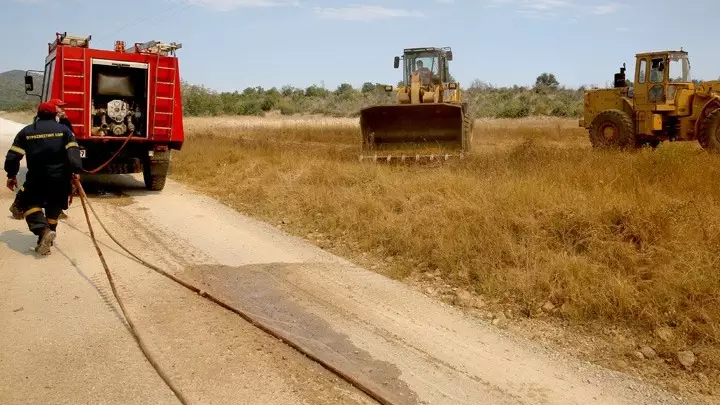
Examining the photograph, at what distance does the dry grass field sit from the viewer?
471 centimetres

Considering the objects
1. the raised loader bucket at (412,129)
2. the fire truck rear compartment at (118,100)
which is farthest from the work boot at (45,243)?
the raised loader bucket at (412,129)

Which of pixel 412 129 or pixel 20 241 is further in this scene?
pixel 412 129

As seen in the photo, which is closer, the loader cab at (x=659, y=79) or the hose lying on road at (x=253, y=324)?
the hose lying on road at (x=253, y=324)

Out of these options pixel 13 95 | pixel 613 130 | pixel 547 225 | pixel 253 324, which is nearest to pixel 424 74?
pixel 613 130

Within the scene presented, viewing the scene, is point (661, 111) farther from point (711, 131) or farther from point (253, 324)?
point (253, 324)

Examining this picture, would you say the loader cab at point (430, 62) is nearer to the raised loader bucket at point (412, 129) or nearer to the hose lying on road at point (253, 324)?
the raised loader bucket at point (412, 129)

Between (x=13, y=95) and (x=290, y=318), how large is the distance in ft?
426

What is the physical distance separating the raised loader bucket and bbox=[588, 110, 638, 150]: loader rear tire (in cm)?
434

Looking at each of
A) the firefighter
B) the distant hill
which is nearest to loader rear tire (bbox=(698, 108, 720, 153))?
the firefighter

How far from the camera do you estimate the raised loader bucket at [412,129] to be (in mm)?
12953

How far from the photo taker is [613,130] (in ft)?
50.7

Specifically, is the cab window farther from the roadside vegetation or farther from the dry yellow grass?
the roadside vegetation

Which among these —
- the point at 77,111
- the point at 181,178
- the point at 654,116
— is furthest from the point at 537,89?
the point at 77,111

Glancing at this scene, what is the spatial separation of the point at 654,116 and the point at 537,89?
1284 inches
